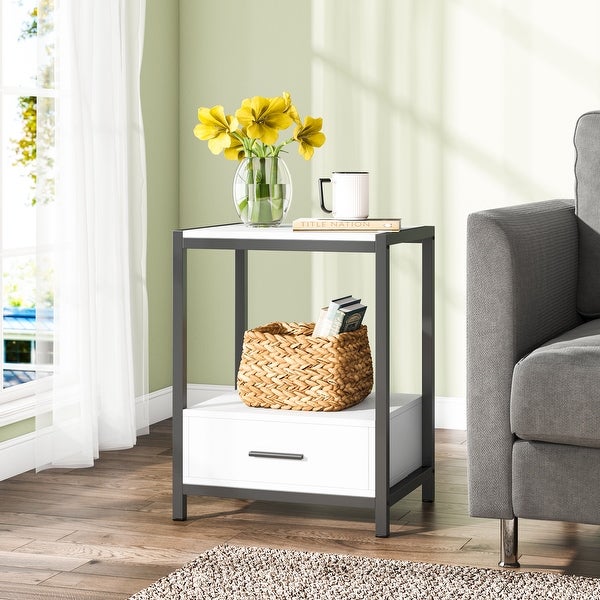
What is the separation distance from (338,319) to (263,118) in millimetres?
500

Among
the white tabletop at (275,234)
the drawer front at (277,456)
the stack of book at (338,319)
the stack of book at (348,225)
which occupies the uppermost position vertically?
the stack of book at (348,225)

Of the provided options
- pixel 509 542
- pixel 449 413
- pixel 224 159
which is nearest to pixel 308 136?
pixel 509 542

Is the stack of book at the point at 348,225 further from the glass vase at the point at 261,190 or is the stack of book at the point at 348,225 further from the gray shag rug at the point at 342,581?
the gray shag rug at the point at 342,581

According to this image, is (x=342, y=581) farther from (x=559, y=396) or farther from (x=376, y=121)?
(x=376, y=121)

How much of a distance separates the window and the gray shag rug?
1070 millimetres

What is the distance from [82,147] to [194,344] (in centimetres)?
104

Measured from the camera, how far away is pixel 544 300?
7.70 ft

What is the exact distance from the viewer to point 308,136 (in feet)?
8.77

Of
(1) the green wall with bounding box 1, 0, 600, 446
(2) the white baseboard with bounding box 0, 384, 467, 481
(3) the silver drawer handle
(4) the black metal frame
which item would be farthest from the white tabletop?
(1) the green wall with bounding box 1, 0, 600, 446

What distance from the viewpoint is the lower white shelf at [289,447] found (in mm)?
2447

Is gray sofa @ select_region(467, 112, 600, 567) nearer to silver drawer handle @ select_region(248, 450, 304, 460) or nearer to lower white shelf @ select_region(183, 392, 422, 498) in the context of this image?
lower white shelf @ select_region(183, 392, 422, 498)

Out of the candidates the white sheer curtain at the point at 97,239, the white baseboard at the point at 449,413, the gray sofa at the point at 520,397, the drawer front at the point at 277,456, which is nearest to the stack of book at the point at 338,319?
the drawer front at the point at 277,456

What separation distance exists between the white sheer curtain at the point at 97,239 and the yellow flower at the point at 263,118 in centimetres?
69

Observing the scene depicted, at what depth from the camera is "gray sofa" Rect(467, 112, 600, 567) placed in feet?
6.78
